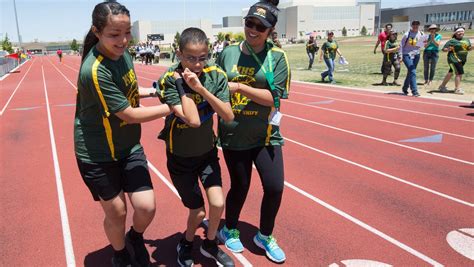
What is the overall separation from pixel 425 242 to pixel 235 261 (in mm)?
1707

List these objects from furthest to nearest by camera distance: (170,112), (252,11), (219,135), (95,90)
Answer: (219,135)
(252,11)
(170,112)
(95,90)

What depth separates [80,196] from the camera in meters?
4.53

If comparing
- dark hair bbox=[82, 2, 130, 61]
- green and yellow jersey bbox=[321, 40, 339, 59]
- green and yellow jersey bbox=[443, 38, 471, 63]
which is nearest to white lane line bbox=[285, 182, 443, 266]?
dark hair bbox=[82, 2, 130, 61]

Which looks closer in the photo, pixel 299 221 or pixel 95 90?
pixel 95 90

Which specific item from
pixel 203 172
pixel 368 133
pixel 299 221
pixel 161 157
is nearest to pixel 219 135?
pixel 203 172

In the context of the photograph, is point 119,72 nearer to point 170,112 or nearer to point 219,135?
point 170,112

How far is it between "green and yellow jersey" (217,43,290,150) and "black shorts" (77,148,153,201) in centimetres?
67

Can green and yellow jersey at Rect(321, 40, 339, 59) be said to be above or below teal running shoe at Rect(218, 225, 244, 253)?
above

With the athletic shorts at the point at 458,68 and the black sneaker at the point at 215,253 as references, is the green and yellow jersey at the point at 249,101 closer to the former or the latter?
the black sneaker at the point at 215,253

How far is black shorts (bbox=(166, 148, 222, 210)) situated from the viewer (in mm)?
2660

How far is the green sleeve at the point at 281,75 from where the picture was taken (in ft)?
9.00

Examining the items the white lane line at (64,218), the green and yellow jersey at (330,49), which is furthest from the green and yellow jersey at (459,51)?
the white lane line at (64,218)

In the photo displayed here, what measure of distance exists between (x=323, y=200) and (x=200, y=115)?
2281 mm

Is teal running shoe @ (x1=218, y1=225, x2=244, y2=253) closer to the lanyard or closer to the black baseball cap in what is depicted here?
the lanyard
